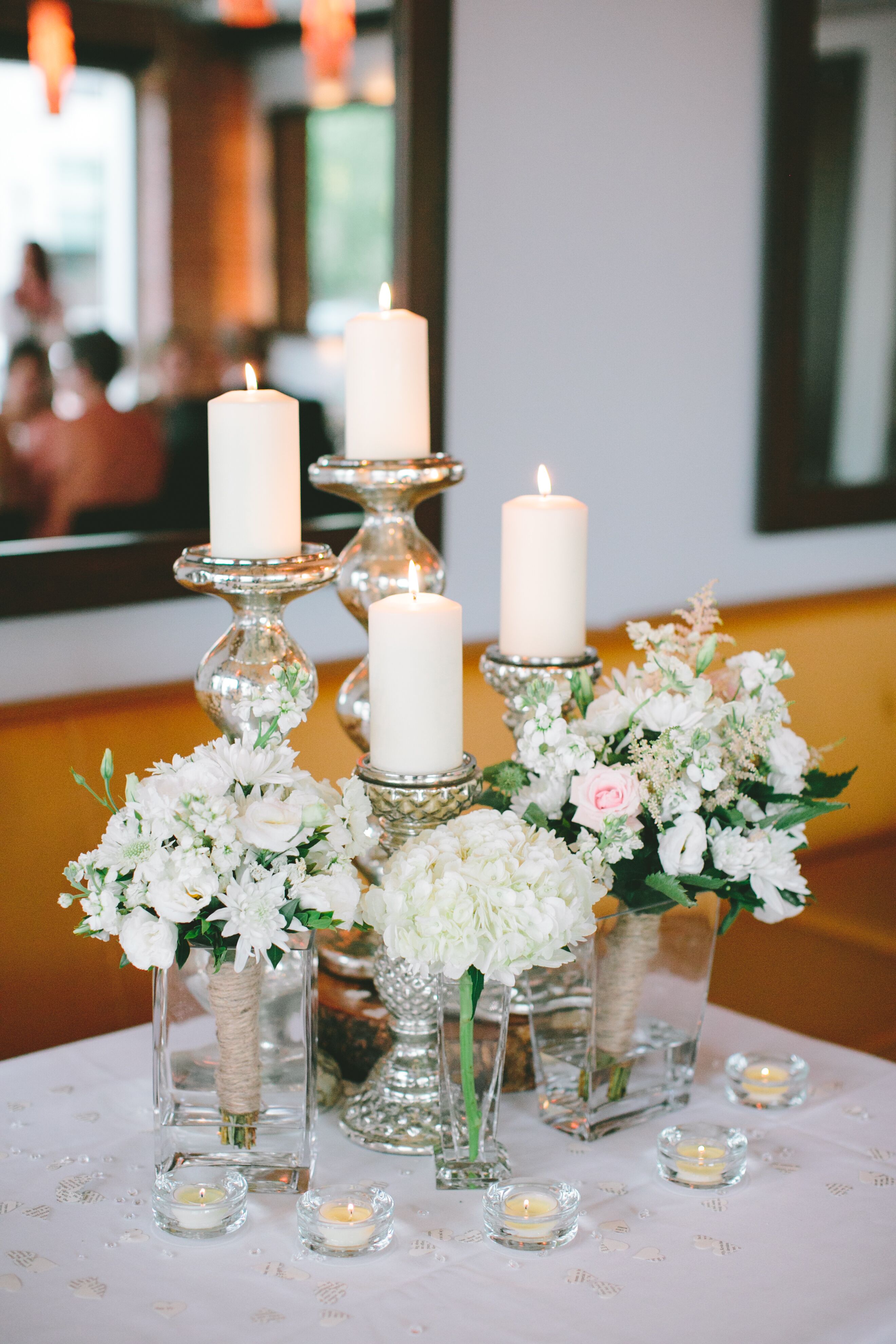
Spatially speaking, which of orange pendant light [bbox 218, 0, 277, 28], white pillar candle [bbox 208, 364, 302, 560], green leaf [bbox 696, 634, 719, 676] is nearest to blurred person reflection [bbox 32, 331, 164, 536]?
orange pendant light [bbox 218, 0, 277, 28]

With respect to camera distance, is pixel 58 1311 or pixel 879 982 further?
pixel 879 982

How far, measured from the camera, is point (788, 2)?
238cm

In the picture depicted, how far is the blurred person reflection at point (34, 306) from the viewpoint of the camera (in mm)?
1647

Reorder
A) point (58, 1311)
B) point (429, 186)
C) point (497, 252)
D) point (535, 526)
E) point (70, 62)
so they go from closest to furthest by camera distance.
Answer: point (58, 1311) < point (535, 526) < point (70, 62) < point (429, 186) < point (497, 252)

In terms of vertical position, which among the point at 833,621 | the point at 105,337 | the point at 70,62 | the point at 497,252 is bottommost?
the point at 833,621

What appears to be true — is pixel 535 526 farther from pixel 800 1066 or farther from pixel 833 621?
pixel 833 621

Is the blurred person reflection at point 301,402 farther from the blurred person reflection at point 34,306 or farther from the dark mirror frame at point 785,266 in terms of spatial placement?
the dark mirror frame at point 785,266

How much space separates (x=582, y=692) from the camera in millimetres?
1103

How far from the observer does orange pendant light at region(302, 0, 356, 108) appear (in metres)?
1.88

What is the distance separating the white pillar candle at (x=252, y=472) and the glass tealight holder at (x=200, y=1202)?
44 cm

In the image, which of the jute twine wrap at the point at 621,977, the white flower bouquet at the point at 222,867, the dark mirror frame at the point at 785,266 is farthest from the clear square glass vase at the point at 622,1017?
the dark mirror frame at the point at 785,266

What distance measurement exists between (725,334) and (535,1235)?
1.89 metres

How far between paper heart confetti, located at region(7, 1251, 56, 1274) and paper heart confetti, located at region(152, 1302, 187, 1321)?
0.08 m

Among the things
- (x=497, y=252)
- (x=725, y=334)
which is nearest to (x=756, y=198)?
(x=725, y=334)
